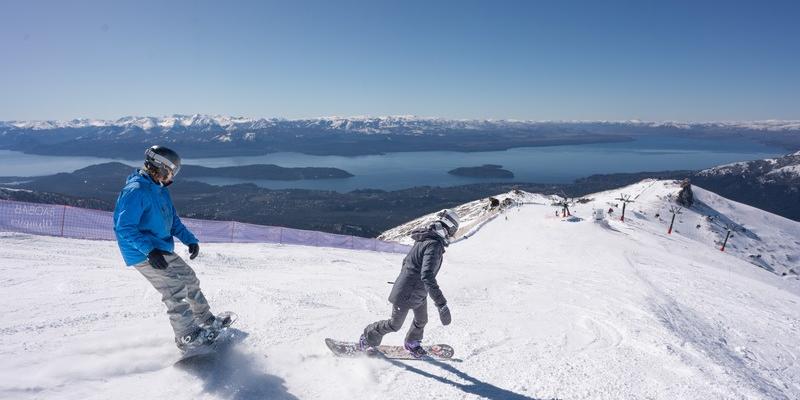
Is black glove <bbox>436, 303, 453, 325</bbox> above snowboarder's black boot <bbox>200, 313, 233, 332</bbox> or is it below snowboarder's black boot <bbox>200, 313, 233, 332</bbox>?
above

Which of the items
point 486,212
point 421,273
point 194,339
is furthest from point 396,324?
point 486,212

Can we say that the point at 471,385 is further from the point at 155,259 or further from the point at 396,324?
the point at 155,259

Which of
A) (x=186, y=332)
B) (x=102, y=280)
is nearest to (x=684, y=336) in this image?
(x=186, y=332)

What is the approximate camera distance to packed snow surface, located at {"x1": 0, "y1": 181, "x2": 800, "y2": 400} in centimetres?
474

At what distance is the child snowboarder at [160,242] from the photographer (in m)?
4.23

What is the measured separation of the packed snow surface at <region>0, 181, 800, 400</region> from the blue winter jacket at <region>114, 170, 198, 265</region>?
156 centimetres

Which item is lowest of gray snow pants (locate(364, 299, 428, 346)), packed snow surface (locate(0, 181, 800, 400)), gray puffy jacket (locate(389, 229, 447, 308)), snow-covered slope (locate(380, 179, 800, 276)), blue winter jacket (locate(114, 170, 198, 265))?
snow-covered slope (locate(380, 179, 800, 276))

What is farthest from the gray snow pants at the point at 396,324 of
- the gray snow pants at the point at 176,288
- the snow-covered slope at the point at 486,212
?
the snow-covered slope at the point at 486,212

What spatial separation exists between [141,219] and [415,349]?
4.04 metres

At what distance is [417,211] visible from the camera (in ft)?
639

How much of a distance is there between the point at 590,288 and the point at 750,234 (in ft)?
300

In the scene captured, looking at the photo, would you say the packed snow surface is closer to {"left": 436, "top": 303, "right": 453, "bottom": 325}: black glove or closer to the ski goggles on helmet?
{"left": 436, "top": 303, "right": 453, "bottom": 325}: black glove

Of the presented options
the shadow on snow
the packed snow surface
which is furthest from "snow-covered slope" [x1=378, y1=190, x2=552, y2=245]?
the shadow on snow

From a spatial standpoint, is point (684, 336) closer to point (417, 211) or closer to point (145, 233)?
point (145, 233)
